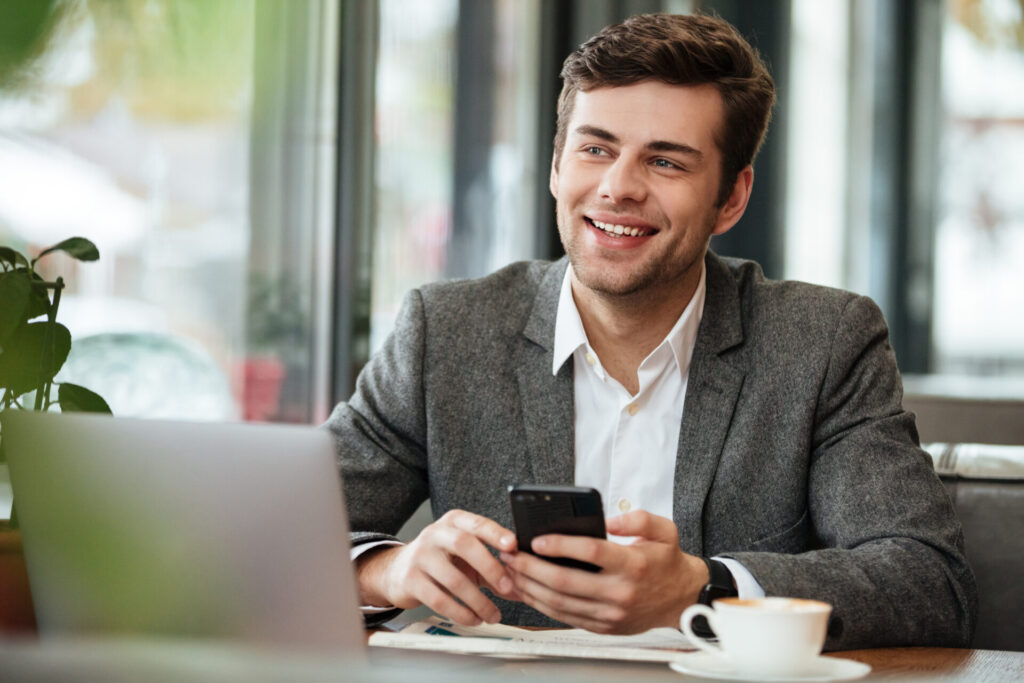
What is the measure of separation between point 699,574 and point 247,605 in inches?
20.4

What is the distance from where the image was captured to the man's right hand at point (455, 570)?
99 centimetres

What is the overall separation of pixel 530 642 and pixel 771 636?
27 centimetres

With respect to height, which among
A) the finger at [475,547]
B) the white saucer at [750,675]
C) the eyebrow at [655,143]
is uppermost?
the eyebrow at [655,143]

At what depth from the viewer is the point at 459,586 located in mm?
A: 1011

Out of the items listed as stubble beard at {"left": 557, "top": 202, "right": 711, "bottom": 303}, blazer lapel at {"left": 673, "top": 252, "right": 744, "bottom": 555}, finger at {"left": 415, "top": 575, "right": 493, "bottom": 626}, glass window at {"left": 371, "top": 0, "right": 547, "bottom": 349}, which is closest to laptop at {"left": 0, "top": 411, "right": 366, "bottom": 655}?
finger at {"left": 415, "top": 575, "right": 493, "bottom": 626}

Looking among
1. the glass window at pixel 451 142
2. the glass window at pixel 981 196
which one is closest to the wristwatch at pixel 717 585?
the glass window at pixel 451 142

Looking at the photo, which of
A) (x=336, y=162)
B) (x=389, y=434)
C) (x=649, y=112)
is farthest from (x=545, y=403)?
(x=336, y=162)

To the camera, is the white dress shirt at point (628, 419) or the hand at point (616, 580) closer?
the hand at point (616, 580)

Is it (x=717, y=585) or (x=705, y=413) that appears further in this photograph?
(x=705, y=413)

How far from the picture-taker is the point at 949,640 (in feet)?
3.92

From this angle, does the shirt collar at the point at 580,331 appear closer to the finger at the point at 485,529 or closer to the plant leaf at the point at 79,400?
the finger at the point at 485,529

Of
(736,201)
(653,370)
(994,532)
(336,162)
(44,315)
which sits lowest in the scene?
(994,532)

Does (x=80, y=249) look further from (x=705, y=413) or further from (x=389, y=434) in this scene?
(x=705, y=413)

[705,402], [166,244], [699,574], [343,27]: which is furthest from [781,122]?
[699,574]
